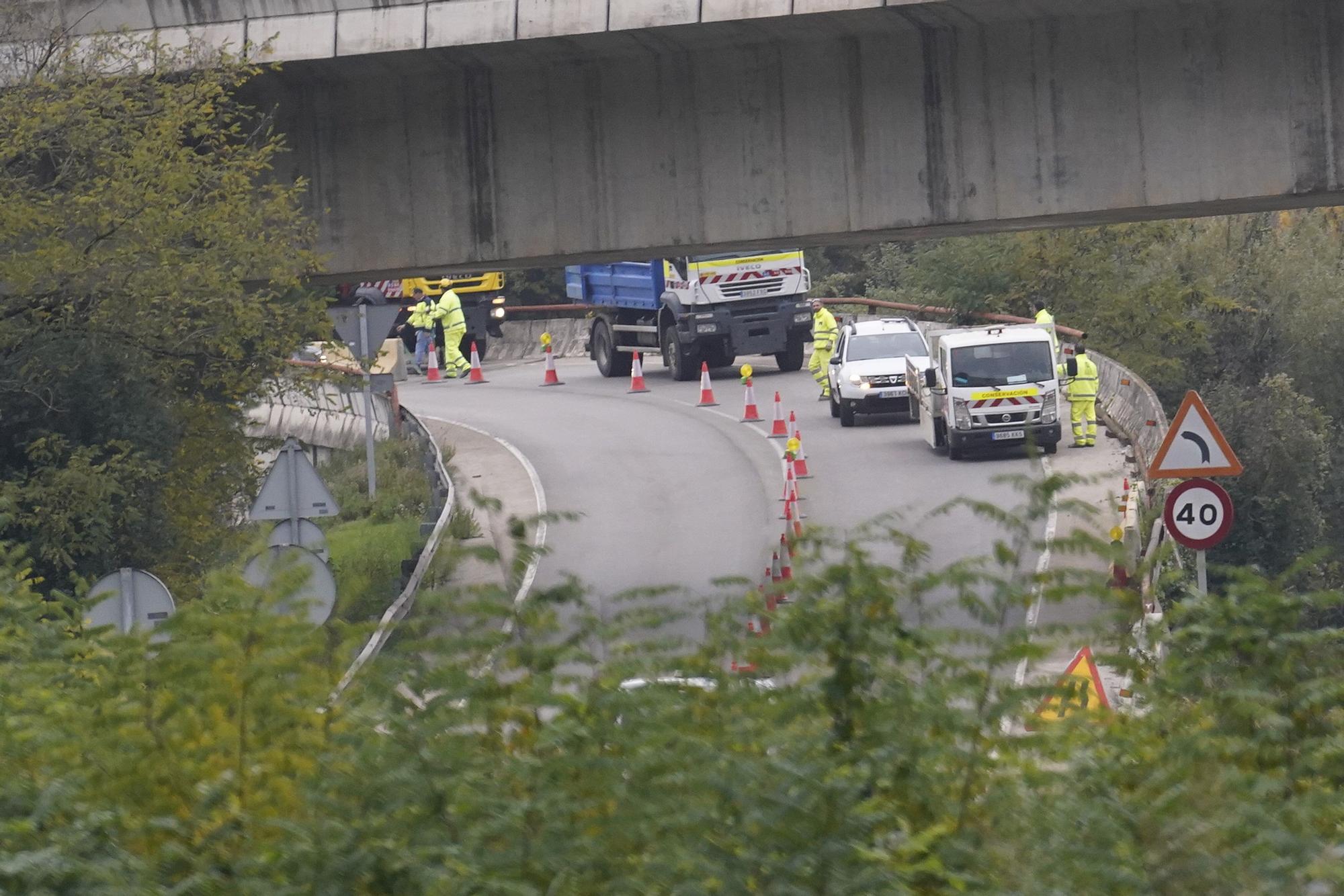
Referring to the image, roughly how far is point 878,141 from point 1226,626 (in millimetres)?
13405

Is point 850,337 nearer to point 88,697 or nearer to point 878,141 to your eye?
point 878,141

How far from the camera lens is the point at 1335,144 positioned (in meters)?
17.7

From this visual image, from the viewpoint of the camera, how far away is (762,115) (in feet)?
61.8

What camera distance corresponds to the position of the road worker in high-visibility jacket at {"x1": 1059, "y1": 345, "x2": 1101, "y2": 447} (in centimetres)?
2820

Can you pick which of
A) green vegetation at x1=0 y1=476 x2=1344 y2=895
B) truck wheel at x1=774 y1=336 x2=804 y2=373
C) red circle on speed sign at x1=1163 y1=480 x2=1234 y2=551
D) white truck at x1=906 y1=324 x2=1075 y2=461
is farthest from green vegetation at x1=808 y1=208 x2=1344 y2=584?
green vegetation at x1=0 y1=476 x2=1344 y2=895

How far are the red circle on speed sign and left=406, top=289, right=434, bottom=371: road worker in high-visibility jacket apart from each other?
3374 centimetres

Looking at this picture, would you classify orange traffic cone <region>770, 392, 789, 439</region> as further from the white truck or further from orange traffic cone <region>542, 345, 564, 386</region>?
orange traffic cone <region>542, 345, 564, 386</region>

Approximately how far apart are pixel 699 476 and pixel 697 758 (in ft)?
78.1

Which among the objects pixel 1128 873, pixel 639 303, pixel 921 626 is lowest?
pixel 1128 873

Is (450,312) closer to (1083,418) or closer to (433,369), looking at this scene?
(433,369)

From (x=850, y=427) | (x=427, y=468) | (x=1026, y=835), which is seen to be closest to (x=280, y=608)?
(x=1026, y=835)

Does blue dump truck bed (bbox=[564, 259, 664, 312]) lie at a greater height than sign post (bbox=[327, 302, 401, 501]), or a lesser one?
greater

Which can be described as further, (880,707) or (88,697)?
(88,697)

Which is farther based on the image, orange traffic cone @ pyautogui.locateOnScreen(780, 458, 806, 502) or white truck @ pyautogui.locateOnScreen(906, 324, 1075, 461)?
white truck @ pyautogui.locateOnScreen(906, 324, 1075, 461)
